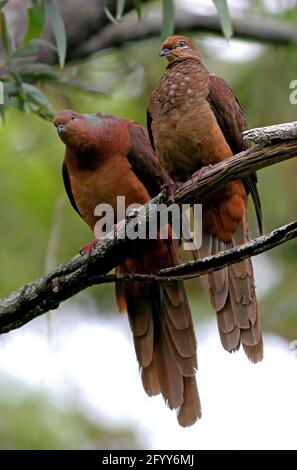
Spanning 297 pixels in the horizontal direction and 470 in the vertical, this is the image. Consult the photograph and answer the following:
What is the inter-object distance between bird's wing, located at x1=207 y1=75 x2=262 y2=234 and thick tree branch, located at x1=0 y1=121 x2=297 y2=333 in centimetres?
73

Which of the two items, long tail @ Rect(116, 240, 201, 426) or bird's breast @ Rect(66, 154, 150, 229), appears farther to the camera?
bird's breast @ Rect(66, 154, 150, 229)

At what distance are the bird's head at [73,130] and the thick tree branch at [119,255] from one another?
2.68ft

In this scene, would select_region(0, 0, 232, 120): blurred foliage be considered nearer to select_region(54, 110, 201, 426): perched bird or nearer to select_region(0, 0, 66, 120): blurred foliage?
select_region(0, 0, 66, 120): blurred foliage

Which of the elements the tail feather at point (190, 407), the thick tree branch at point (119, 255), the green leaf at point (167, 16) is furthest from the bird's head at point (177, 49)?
the tail feather at point (190, 407)

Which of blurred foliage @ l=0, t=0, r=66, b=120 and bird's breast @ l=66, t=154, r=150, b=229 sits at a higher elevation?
blurred foliage @ l=0, t=0, r=66, b=120

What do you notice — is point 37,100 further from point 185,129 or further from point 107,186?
point 185,129

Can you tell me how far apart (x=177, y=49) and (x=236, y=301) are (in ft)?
4.63

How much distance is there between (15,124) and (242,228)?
4.66m

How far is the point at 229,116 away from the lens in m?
5.27

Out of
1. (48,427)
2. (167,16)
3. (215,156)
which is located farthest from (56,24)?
(48,427)

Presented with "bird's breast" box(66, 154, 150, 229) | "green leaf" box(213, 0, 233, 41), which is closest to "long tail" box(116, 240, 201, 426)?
"bird's breast" box(66, 154, 150, 229)

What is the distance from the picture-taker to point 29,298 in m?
4.82

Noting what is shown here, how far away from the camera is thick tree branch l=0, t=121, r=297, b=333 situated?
4.28m

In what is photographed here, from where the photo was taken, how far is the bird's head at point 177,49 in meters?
5.56
